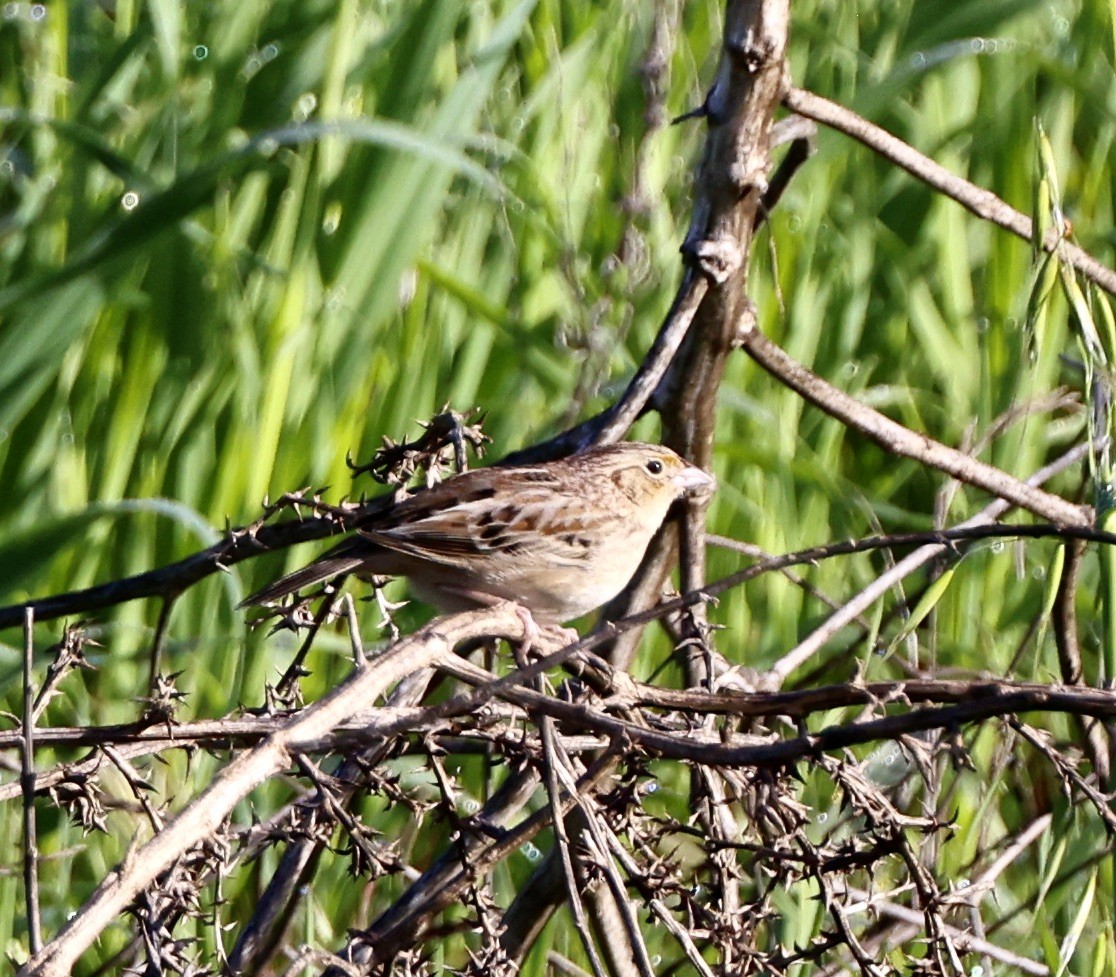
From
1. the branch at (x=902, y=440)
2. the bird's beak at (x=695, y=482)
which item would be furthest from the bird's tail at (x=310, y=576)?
the branch at (x=902, y=440)

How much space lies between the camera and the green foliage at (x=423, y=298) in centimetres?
354

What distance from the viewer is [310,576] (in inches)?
123

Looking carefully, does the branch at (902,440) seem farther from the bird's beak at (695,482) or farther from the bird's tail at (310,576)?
the bird's tail at (310,576)

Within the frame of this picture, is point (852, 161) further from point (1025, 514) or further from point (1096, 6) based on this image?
point (1025, 514)

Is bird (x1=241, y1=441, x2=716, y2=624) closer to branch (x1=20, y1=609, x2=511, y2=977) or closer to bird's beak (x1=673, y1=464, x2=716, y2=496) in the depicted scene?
bird's beak (x1=673, y1=464, x2=716, y2=496)

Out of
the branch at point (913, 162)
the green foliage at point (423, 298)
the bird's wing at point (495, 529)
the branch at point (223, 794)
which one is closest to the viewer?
the branch at point (223, 794)

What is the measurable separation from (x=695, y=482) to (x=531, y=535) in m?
0.59

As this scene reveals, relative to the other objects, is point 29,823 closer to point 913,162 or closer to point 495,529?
point 913,162

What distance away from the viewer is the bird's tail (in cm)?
305

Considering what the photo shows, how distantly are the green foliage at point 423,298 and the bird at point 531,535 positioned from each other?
0.24 meters

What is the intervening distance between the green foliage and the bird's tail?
22cm

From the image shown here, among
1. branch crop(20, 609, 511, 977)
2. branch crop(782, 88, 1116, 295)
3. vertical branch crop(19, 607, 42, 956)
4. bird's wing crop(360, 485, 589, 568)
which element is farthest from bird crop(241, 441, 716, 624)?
vertical branch crop(19, 607, 42, 956)

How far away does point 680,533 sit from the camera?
3.14 meters

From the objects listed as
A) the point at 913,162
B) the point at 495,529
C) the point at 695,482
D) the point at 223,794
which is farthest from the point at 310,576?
the point at 223,794
